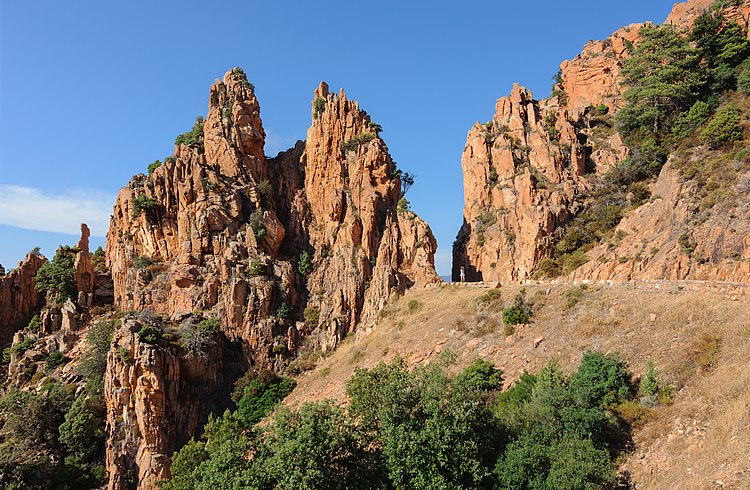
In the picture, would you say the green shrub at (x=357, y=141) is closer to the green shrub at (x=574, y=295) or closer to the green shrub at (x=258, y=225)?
the green shrub at (x=258, y=225)

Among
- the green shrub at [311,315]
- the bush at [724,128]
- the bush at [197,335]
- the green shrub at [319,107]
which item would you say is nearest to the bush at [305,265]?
the green shrub at [311,315]

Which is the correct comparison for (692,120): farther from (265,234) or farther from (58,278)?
(58,278)

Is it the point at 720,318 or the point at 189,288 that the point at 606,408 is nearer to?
the point at 720,318

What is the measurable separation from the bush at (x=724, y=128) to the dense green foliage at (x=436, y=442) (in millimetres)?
25707

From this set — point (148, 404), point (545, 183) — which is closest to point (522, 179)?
point (545, 183)

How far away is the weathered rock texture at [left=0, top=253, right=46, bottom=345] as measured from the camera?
49.0 metres

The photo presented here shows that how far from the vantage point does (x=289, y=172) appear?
51.2m

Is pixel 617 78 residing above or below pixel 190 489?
above

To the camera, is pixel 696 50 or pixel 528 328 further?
pixel 696 50

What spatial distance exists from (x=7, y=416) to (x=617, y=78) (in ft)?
234

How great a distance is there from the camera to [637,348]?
25.4 m

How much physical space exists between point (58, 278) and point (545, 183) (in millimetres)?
51032

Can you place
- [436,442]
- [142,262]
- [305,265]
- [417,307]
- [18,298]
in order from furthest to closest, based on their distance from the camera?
[18,298]
[305,265]
[142,262]
[417,307]
[436,442]

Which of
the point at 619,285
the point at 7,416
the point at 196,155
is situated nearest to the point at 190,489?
the point at 7,416
